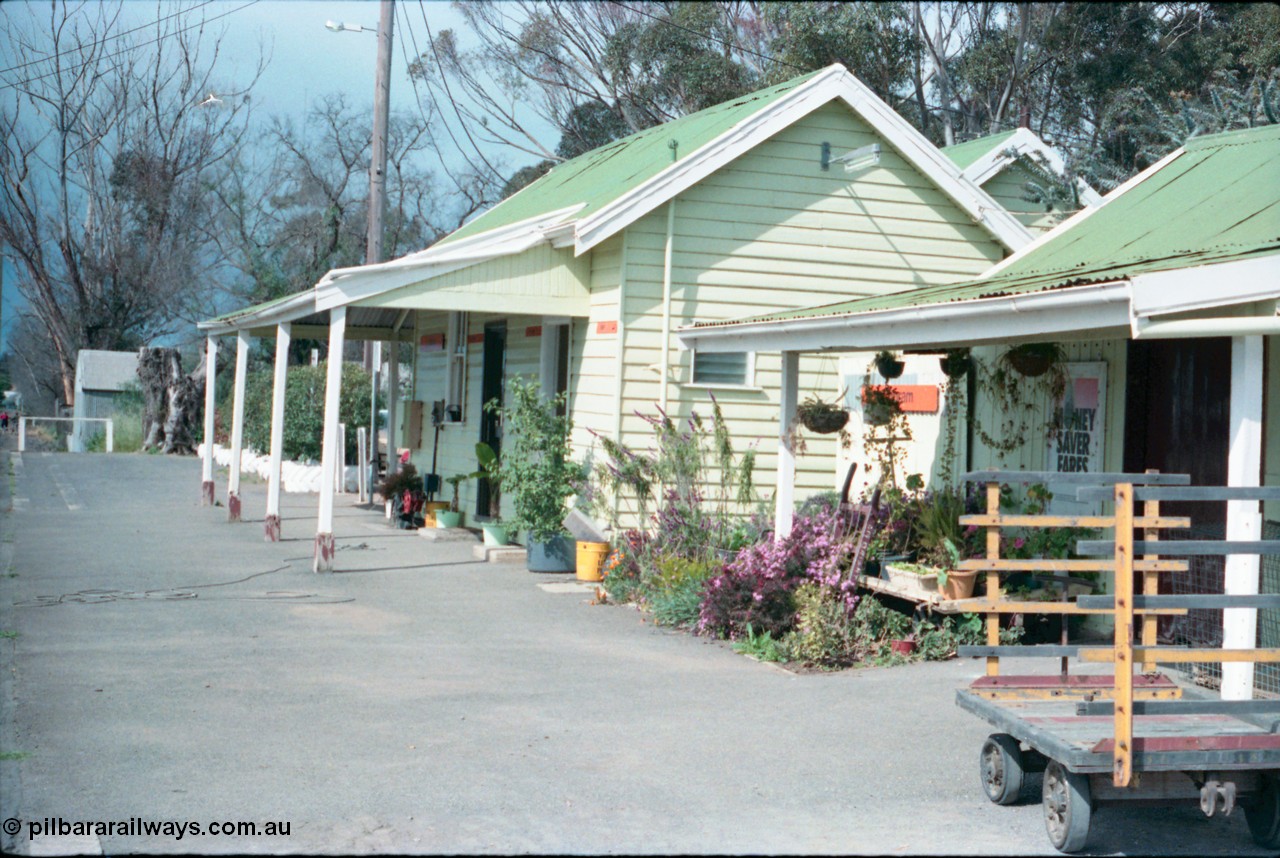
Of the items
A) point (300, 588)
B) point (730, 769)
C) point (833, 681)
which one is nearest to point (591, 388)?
point (300, 588)

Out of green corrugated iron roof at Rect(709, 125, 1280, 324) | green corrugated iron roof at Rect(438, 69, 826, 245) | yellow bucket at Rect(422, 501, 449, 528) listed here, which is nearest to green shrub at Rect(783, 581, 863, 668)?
green corrugated iron roof at Rect(709, 125, 1280, 324)

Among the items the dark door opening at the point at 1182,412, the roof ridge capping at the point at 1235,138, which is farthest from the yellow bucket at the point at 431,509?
the roof ridge capping at the point at 1235,138

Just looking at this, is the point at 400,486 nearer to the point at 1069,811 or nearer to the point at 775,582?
the point at 775,582

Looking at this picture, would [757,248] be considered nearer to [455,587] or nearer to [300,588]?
[455,587]

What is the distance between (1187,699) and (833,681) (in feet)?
10.8

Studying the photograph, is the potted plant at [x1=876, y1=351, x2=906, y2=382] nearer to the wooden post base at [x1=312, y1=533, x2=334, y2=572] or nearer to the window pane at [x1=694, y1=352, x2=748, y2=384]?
the window pane at [x1=694, y1=352, x2=748, y2=384]

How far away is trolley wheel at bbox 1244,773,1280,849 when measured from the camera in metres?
5.42

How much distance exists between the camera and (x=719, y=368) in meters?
14.2

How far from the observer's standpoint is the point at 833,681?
8.84 m

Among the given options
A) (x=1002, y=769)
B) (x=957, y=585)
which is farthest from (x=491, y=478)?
(x=1002, y=769)

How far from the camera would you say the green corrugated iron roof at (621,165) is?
14562 millimetres

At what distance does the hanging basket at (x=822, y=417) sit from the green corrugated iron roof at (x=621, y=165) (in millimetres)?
3941

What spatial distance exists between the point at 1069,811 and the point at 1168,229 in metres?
5.39

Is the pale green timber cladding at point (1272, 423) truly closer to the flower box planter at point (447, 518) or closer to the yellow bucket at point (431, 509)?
the flower box planter at point (447, 518)
